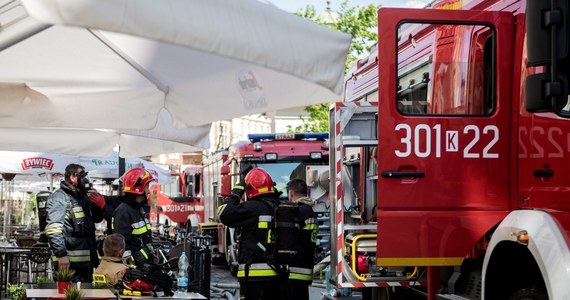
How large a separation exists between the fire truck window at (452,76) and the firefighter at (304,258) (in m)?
2.12

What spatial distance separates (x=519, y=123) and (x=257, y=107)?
1877mm

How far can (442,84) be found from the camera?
6430 mm

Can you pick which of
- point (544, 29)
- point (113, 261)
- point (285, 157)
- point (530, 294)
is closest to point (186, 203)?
point (285, 157)

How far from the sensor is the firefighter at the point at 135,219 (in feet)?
26.8

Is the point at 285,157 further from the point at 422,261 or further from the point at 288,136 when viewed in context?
the point at 422,261

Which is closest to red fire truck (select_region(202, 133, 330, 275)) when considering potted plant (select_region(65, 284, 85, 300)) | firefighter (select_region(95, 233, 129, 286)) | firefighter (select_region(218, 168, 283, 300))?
firefighter (select_region(218, 168, 283, 300))

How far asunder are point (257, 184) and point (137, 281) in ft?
6.48

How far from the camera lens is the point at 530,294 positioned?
536 cm

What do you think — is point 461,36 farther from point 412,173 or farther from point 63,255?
point 63,255

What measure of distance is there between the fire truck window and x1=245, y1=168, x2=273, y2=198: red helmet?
6.98ft

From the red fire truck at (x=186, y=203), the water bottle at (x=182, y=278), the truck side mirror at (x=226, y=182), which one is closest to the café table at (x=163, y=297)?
the water bottle at (x=182, y=278)

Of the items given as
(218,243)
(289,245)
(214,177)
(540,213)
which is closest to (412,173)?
(540,213)

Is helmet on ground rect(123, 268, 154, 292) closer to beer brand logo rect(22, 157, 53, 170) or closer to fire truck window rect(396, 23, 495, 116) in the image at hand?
fire truck window rect(396, 23, 495, 116)

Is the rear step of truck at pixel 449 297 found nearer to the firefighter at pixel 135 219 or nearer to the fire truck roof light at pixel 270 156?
the firefighter at pixel 135 219
